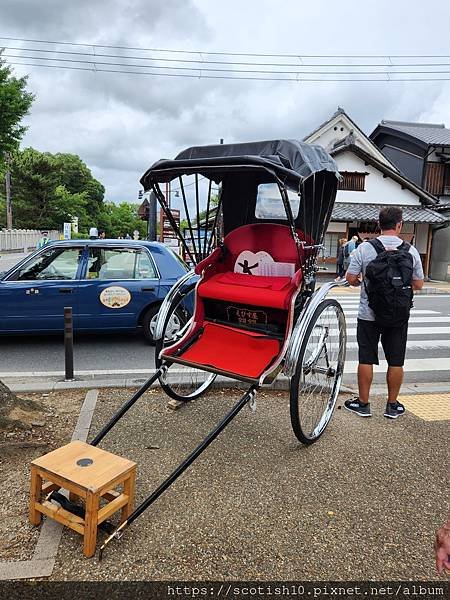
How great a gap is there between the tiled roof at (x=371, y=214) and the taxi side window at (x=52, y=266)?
1349 centimetres

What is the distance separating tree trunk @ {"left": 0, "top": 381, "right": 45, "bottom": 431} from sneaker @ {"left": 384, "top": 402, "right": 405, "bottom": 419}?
295 centimetres

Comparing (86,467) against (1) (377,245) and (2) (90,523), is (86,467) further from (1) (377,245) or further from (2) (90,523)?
(1) (377,245)

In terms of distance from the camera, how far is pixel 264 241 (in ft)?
13.0

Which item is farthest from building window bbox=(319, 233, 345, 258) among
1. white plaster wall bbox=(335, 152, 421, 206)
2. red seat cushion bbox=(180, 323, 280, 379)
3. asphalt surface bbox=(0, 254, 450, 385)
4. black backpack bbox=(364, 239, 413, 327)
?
red seat cushion bbox=(180, 323, 280, 379)

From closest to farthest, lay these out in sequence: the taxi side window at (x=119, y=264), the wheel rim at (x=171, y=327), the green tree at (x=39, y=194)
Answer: the wheel rim at (x=171, y=327) < the taxi side window at (x=119, y=264) < the green tree at (x=39, y=194)

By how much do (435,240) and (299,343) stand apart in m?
20.7

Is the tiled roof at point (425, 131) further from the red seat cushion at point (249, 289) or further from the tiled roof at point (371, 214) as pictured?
the red seat cushion at point (249, 289)

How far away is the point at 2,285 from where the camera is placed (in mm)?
5980

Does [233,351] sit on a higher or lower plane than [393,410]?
higher

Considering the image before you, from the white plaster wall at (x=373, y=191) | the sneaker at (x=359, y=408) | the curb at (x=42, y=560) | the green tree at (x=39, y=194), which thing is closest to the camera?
the curb at (x=42, y=560)

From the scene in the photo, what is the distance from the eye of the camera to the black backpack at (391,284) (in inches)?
141

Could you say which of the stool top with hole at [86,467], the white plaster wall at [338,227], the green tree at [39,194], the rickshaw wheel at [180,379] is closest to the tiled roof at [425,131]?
the white plaster wall at [338,227]

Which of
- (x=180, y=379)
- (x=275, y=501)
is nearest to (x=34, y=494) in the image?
(x=275, y=501)

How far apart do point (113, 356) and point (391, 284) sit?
3995 mm
